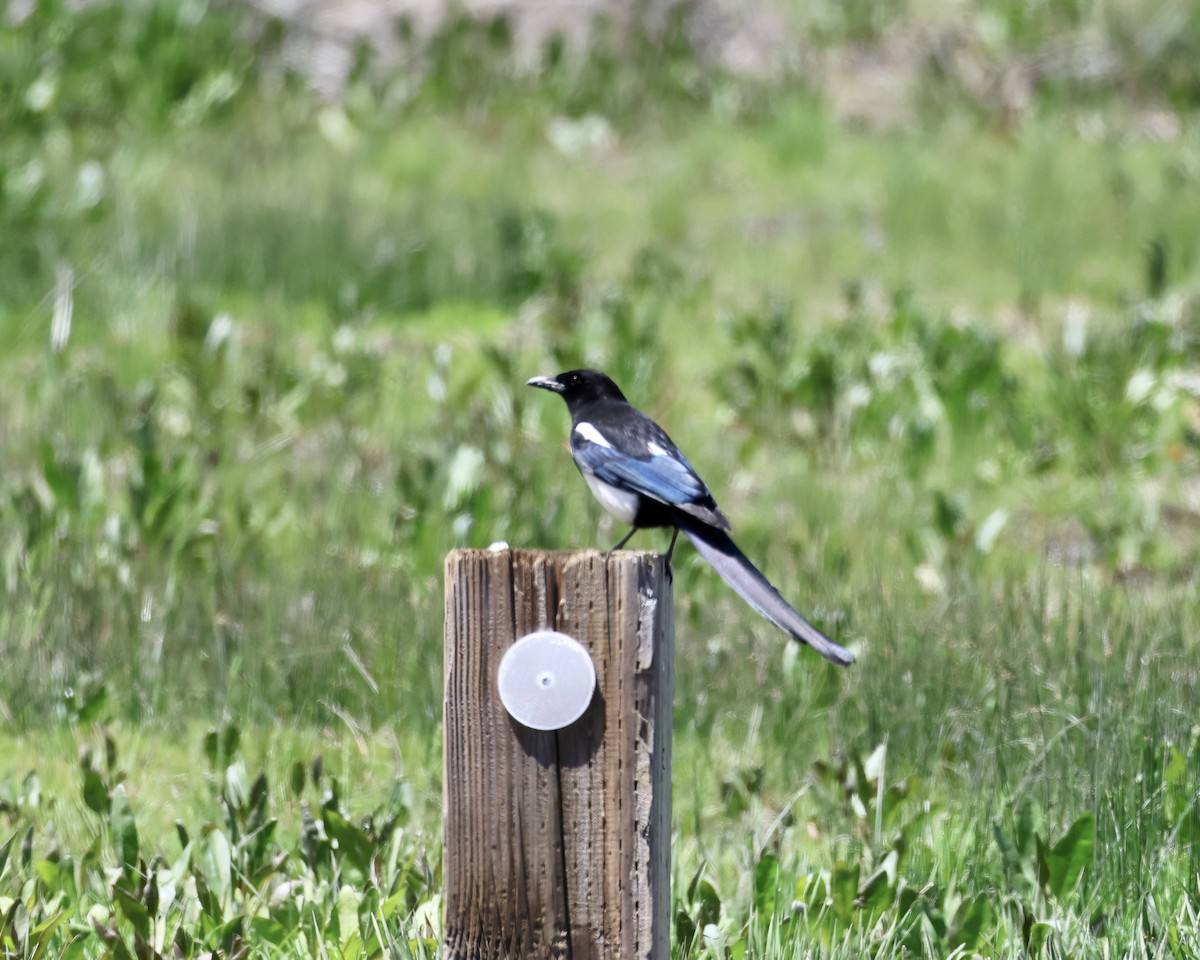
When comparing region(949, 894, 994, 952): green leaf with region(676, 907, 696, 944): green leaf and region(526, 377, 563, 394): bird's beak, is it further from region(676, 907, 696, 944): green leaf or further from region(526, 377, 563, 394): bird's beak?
region(526, 377, 563, 394): bird's beak

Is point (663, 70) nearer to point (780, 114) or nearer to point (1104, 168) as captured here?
point (780, 114)

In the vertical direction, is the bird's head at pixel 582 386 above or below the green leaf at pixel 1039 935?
above

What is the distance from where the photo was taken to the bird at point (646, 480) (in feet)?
11.2

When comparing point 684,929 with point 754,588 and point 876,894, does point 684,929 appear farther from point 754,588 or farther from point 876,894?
point 754,588

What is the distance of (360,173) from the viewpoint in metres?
9.98

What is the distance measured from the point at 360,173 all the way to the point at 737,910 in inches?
291

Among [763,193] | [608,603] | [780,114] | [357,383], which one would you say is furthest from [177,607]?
[780,114]

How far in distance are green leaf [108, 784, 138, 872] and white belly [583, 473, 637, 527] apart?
1309 mm

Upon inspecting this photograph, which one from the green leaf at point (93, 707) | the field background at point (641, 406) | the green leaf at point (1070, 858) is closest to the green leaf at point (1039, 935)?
the field background at point (641, 406)

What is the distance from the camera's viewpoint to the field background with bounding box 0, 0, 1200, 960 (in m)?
3.48

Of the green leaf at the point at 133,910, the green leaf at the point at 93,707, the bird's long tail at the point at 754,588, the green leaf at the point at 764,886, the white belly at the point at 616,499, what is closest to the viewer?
the bird's long tail at the point at 754,588

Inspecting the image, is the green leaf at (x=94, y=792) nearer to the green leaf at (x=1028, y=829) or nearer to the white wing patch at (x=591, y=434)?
the white wing patch at (x=591, y=434)

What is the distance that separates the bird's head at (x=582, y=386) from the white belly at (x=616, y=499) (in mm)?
497

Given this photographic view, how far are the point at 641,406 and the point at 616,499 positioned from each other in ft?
11.3
